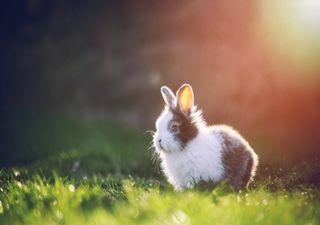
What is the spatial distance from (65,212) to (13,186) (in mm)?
1344

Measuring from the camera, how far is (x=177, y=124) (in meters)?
6.34

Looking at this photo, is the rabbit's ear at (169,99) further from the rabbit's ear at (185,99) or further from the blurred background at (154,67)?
the blurred background at (154,67)

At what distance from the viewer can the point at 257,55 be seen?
1178 centimetres

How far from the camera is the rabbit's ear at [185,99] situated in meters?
6.45

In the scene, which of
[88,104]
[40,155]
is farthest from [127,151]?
[88,104]

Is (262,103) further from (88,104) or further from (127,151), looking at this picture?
(88,104)

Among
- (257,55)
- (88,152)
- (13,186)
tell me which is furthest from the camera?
(257,55)

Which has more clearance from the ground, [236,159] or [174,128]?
[174,128]

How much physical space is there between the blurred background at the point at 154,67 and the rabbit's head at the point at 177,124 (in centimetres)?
Result: 160

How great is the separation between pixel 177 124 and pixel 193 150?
30 centimetres

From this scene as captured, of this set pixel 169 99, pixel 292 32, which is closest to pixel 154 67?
pixel 292 32

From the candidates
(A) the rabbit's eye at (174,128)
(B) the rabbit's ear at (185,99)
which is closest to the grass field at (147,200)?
(A) the rabbit's eye at (174,128)

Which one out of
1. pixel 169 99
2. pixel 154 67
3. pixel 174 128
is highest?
pixel 169 99

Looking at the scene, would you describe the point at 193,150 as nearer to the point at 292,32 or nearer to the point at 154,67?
the point at 292,32
